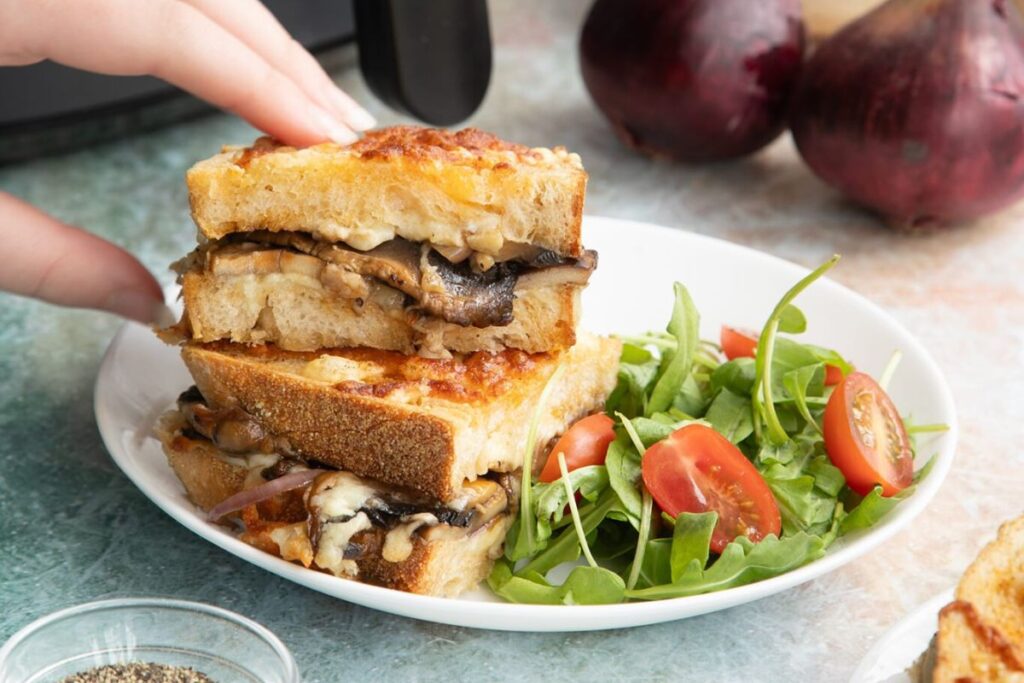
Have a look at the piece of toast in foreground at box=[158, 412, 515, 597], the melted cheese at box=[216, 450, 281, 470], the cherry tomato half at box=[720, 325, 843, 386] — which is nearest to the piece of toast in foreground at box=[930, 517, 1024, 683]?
the piece of toast in foreground at box=[158, 412, 515, 597]

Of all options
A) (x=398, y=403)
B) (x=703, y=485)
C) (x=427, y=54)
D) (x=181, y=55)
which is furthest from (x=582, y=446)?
(x=427, y=54)

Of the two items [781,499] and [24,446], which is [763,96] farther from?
[24,446]

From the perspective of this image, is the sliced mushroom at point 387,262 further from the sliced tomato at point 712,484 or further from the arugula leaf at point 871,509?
the arugula leaf at point 871,509

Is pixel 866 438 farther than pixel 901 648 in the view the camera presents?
Yes

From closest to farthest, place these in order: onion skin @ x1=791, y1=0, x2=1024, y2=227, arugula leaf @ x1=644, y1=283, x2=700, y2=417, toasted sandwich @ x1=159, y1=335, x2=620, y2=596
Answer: toasted sandwich @ x1=159, y1=335, x2=620, y2=596
arugula leaf @ x1=644, y1=283, x2=700, y2=417
onion skin @ x1=791, y1=0, x2=1024, y2=227

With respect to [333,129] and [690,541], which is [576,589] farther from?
[333,129]

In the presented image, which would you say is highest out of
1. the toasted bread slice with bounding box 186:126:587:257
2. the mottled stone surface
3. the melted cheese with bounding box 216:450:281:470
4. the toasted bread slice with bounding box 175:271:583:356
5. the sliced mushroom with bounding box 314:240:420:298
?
the toasted bread slice with bounding box 186:126:587:257

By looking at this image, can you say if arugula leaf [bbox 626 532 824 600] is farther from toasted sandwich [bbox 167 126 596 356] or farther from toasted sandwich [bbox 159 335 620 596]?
toasted sandwich [bbox 167 126 596 356]
